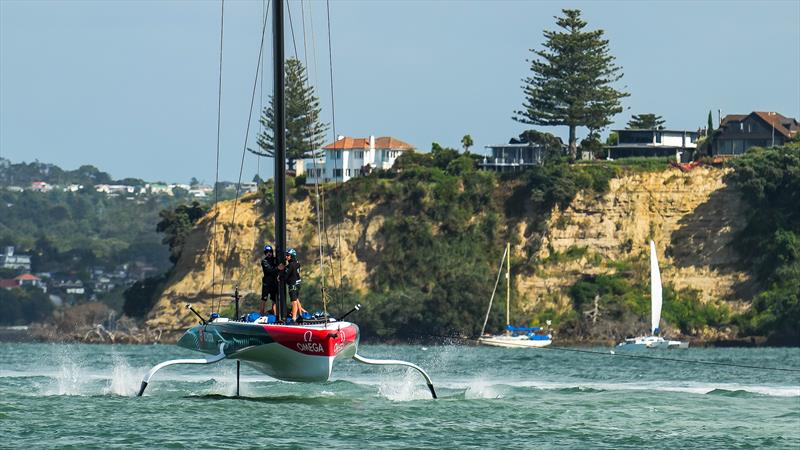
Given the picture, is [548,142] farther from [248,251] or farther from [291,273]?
[291,273]

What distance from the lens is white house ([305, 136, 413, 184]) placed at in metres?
120

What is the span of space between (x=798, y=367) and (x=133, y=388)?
3040cm

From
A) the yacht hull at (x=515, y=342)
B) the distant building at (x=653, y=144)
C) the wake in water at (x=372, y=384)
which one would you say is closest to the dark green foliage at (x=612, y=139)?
the distant building at (x=653, y=144)

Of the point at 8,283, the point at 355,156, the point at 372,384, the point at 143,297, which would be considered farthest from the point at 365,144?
the point at 372,384

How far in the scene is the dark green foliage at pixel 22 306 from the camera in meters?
143

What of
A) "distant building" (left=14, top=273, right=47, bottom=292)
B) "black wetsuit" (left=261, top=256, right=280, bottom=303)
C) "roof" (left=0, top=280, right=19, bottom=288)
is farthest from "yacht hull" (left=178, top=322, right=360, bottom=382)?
"distant building" (left=14, top=273, right=47, bottom=292)

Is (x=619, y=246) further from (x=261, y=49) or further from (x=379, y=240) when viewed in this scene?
(x=261, y=49)

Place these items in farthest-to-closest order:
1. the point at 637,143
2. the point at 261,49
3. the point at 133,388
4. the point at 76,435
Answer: the point at 637,143
the point at 133,388
the point at 261,49
the point at 76,435

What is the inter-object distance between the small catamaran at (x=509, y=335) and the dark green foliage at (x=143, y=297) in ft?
73.1

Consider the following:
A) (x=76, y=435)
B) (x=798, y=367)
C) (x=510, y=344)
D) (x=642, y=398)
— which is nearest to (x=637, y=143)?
(x=510, y=344)

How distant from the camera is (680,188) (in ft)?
322

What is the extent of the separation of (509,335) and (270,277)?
59639 mm

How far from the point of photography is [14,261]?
596 ft

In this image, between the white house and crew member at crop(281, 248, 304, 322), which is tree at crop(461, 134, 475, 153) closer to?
the white house
